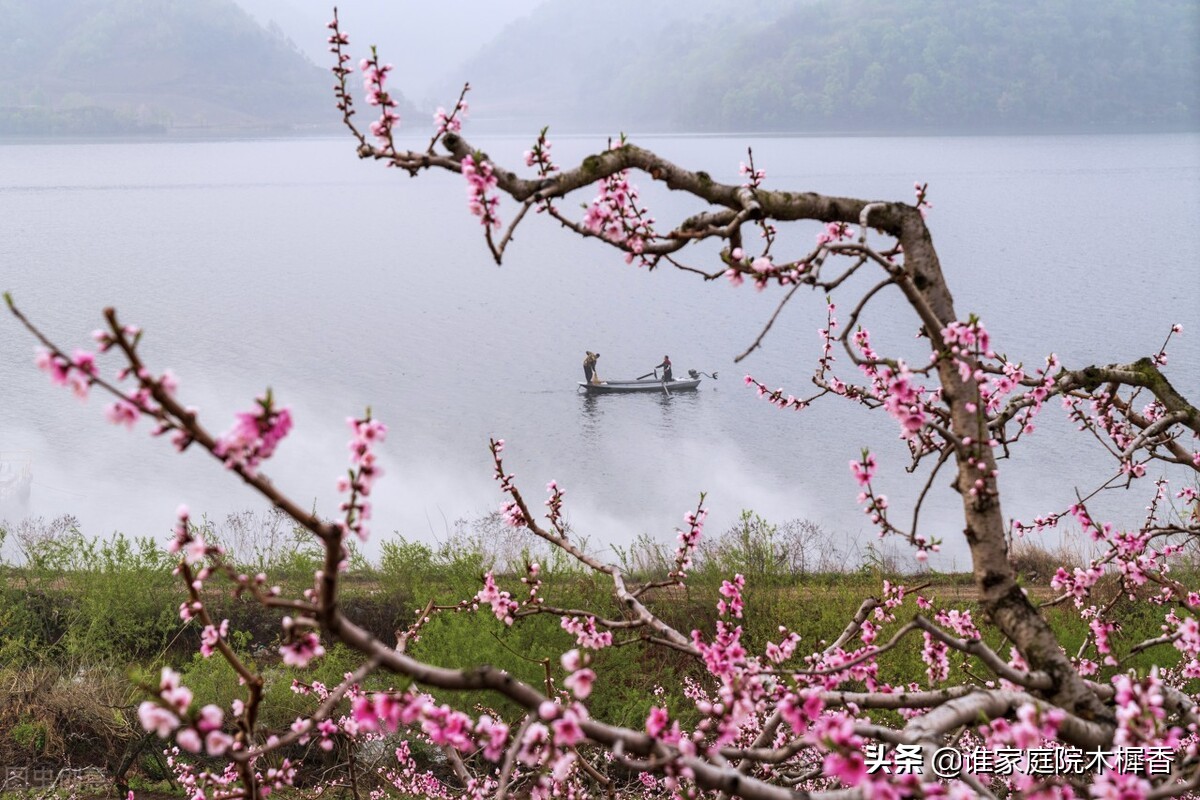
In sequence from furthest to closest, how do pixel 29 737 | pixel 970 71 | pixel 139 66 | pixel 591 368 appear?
pixel 139 66, pixel 970 71, pixel 591 368, pixel 29 737

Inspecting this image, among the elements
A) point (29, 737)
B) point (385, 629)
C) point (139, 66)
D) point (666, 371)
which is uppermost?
point (139, 66)

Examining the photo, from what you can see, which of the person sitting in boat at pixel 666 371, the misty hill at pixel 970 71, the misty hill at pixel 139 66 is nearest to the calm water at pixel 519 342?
the person sitting in boat at pixel 666 371

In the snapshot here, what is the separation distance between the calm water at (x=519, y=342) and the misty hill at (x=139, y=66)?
8628 cm

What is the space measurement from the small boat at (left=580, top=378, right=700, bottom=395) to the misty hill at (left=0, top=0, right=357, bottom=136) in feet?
516

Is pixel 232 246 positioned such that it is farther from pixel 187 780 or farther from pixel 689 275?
pixel 187 780

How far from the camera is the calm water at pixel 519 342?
37.6m

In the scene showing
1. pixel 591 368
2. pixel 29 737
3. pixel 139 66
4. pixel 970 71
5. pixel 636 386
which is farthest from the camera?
pixel 139 66

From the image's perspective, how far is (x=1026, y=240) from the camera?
72.2 m

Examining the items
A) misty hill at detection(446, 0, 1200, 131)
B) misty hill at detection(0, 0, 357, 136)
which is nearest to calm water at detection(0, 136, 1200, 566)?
misty hill at detection(446, 0, 1200, 131)

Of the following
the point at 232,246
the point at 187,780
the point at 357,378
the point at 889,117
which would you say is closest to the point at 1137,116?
the point at 889,117

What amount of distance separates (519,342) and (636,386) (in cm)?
1139

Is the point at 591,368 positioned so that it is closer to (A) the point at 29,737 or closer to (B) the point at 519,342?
(B) the point at 519,342

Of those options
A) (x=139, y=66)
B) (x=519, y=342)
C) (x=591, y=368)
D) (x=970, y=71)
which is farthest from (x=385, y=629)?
(x=139, y=66)

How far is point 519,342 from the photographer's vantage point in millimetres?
54500
